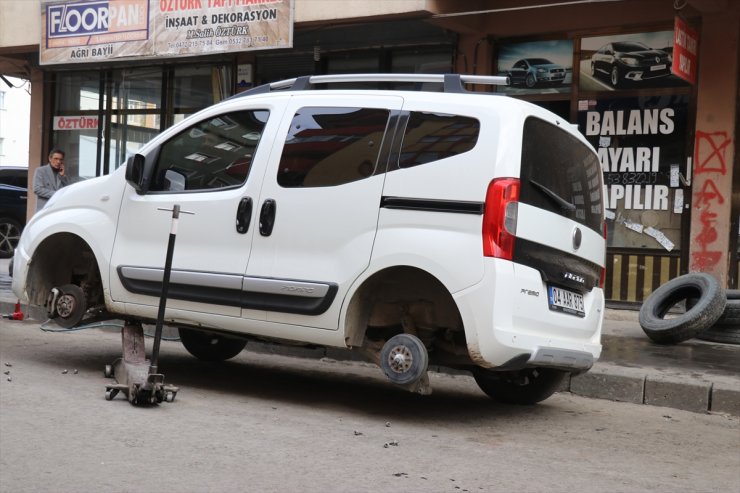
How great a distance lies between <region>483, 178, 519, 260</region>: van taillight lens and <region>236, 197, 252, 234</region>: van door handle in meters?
1.64

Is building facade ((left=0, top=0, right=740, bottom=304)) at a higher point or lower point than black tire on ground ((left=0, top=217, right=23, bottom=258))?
higher

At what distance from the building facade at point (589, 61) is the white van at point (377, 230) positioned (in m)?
5.15

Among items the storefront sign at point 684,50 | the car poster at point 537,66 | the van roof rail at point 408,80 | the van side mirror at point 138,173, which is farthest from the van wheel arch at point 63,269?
the car poster at point 537,66

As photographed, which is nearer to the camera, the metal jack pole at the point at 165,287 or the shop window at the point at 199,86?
the metal jack pole at the point at 165,287

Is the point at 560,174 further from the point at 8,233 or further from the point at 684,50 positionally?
the point at 8,233

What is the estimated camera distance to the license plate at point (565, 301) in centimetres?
577

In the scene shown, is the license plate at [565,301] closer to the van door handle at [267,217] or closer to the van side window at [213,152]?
the van door handle at [267,217]

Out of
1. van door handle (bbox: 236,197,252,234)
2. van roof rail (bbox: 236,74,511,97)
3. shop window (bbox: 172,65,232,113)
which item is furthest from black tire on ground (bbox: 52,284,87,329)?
shop window (bbox: 172,65,232,113)

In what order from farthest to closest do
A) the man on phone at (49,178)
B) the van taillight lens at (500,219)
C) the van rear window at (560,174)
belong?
the man on phone at (49,178)
the van rear window at (560,174)
the van taillight lens at (500,219)

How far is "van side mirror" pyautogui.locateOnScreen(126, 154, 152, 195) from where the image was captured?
6652 mm

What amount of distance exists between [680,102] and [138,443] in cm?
861

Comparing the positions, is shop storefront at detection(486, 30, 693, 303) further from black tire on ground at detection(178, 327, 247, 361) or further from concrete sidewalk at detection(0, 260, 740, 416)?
black tire on ground at detection(178, 327, 247, 361)

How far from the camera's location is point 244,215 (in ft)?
20.4

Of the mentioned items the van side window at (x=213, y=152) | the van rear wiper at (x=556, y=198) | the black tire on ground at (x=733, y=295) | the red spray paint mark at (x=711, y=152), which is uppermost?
the red spray paint mark at (x=711, y=152)
